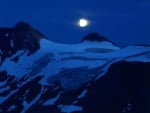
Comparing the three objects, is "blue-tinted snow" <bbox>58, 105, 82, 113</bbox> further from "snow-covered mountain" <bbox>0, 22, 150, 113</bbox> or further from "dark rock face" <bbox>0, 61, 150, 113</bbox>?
"dark rock face" <bbox>0, 61, 150, 113</bbox>

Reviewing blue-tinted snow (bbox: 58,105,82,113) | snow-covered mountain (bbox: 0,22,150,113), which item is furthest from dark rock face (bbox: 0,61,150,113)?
blue-tinted snow (bbox: 58,105,82,113)

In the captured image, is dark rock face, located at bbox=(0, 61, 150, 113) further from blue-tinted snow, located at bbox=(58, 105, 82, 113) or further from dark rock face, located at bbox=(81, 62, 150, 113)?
blue-tinted snow, located at bbox=(58, 105, 82, 113)

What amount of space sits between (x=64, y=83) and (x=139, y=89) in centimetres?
4441

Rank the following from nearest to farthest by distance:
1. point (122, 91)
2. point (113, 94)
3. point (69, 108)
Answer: point (122, 91) → point (113, 94) → point (69, 108)

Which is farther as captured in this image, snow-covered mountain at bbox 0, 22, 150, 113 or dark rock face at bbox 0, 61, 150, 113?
snow-covered mountain at bbox 0, 22, 150, 113

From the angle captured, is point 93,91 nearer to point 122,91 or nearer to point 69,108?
point 69,108

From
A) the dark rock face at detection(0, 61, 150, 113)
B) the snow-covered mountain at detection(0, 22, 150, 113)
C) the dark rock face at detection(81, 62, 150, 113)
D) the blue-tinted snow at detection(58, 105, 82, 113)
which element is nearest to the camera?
the dark rock face at detection(81, 62, 150, 113)

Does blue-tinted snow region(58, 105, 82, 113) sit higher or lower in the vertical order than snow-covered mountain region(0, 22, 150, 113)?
lower

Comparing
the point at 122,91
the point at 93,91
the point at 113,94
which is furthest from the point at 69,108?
the point at 122,91

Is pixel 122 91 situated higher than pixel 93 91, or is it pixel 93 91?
pixel 122 91

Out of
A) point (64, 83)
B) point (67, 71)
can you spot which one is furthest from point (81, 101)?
point (67, 71)

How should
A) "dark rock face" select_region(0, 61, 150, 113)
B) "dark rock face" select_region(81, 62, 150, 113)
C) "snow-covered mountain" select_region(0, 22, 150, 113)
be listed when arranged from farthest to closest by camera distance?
"snow-covered mountain" select_region(0, 22, 150, 113)
"dark rock face" select_region(0, 61, 150, 113)
"dark rock face" select_region(81, 62, 150, 113)

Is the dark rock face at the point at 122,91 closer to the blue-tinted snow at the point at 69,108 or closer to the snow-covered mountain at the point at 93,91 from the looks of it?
the snow-covered mountain at the point at 93,91

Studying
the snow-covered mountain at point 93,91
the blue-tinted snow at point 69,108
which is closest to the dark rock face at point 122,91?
the snow-covered mountain at point 93,91
